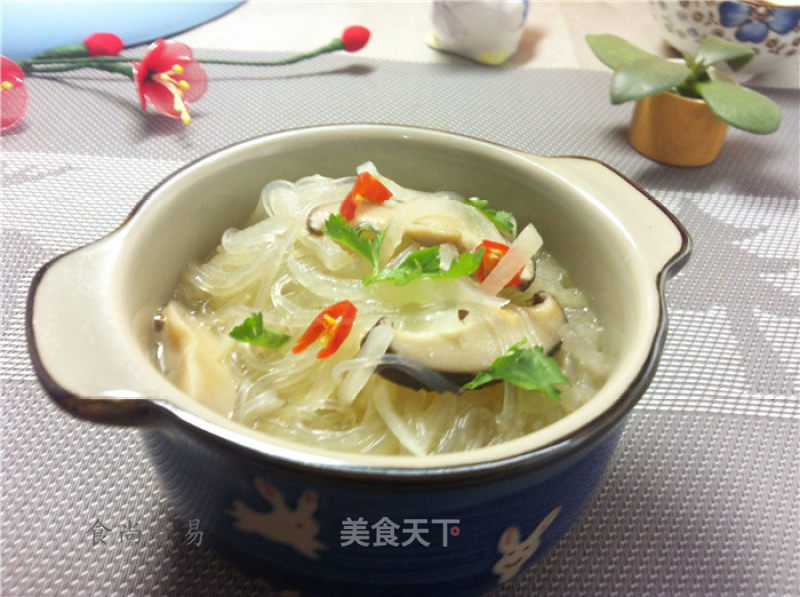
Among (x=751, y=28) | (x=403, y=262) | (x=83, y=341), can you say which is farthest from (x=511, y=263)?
(x=751, y=28)

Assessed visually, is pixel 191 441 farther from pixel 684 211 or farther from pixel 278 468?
pixel 684 211

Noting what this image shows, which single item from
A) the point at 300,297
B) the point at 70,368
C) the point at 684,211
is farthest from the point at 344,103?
the point at 70,368

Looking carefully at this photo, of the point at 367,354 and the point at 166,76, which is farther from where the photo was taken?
the point at 166,76

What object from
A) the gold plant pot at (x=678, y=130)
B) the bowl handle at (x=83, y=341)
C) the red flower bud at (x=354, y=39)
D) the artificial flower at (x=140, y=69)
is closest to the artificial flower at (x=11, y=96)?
the artificial flower at (x=140, y=69)

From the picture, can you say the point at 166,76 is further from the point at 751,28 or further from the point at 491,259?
the point at 751,28

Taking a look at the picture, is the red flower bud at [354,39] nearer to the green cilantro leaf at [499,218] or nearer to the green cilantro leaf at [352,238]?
the green cilantro leaf at [499,218]
